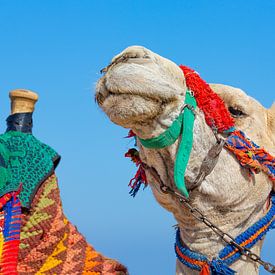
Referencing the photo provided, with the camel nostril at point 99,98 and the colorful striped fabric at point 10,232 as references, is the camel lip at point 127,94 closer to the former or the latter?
the camel nostril at point 99,98

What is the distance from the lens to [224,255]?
291 centimetres

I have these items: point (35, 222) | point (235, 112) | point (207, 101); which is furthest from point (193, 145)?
point (35, 222)

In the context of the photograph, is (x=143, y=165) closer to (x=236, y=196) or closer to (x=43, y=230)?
(x=236, y=196)

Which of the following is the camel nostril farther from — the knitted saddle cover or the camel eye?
the knitted saddle cover

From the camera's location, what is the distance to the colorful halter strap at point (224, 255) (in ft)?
9.49

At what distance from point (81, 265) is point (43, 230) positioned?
0.28 m

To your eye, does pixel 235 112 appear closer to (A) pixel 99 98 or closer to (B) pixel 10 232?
(A) pixel 99 98

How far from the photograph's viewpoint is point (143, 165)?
2869 millimetres

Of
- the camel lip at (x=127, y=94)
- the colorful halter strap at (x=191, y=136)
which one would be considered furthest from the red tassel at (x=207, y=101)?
the camel lip at (x=127, y=94)

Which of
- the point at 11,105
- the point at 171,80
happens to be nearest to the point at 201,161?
the point at 171,80

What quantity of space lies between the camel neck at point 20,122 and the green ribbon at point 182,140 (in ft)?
3.47

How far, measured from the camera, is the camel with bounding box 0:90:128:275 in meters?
3.30

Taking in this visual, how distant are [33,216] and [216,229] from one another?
96cm

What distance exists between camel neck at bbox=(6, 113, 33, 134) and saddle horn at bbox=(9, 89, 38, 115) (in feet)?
0.10
